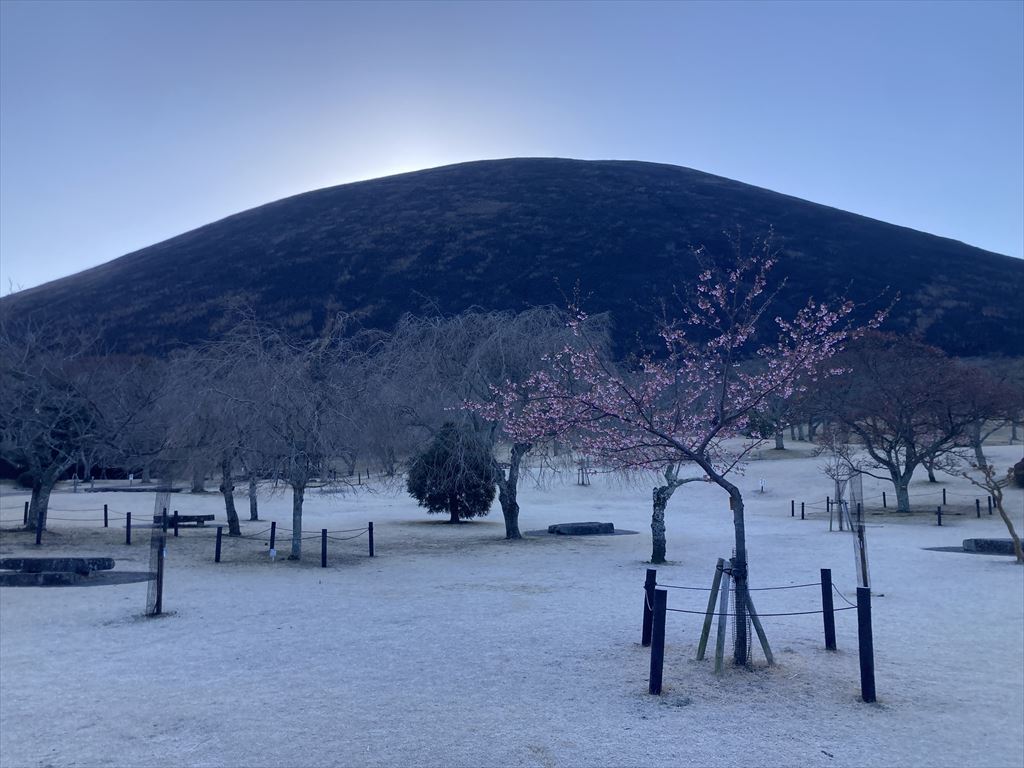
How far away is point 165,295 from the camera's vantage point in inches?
3654

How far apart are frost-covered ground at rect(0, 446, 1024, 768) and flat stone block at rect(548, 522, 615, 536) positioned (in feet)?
20.9

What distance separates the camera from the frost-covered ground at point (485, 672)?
256 inches

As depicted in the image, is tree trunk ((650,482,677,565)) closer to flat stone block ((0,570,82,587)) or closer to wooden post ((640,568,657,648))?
wooden post ((640,568,657,648))

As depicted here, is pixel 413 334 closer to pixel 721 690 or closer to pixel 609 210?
pixel 721 690

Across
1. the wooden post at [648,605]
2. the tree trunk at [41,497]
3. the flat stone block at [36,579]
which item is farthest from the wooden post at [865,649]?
the tree trunk at [41,497]

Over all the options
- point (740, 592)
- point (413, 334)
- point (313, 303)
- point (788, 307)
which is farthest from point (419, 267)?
point (740, 592)

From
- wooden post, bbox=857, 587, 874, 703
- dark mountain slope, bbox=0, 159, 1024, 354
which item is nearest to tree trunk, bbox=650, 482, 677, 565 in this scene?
wooden post, bbox=857, 587, 874, 703

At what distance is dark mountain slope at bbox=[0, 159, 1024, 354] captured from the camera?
83.4 m

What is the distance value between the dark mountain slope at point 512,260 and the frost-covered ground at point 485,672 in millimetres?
59605

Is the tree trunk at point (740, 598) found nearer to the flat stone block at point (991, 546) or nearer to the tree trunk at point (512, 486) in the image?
the tree trunk at point (512, 486)

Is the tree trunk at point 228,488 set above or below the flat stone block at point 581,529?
above

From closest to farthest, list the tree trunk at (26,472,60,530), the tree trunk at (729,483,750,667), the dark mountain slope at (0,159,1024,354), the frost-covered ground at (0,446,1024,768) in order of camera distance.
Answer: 1. the frost-covered ground at (0,446,1024,768)
2. the tree trunk at (729,483,750,667)
3. the tree trunk at (26,472,60,530)
4. the dark mountain slope at (0,159,1024,354)

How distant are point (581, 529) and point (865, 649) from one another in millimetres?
17710

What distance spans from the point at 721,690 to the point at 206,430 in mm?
15141
